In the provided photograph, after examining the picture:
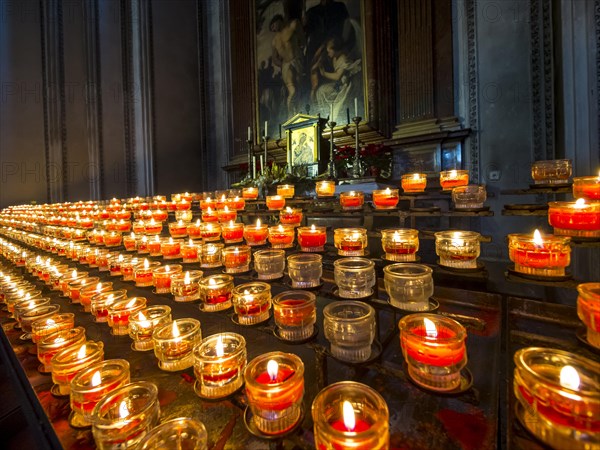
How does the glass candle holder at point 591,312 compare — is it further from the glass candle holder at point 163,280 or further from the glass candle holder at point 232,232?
the glass candle holder at point 163,280

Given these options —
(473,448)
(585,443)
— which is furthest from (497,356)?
(585,443)

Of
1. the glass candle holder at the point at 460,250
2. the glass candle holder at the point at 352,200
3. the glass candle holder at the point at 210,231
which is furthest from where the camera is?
the glass candle holder at the point at 210,231

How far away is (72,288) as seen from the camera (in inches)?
101

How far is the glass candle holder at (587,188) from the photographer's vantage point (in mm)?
1599

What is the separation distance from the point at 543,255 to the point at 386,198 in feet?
3.78

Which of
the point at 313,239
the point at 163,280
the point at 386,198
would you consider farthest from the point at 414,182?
the point at 163,280

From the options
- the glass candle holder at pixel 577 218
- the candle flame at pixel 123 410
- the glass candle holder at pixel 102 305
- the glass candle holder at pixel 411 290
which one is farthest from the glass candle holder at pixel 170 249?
the glass candle holder at pixel 577 218

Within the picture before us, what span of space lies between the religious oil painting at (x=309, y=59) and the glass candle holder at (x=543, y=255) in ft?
15.4

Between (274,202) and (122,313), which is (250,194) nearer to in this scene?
(274,202)

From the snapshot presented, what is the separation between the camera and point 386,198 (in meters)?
2.38

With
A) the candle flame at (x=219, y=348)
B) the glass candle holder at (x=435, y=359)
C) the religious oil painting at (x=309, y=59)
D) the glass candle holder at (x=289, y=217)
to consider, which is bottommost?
the candle flame at (x=219, y=348)

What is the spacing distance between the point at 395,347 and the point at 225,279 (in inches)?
50.5

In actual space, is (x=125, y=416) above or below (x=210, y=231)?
below

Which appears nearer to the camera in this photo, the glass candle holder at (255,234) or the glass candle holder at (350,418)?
the glass candle holder at (350,418)
